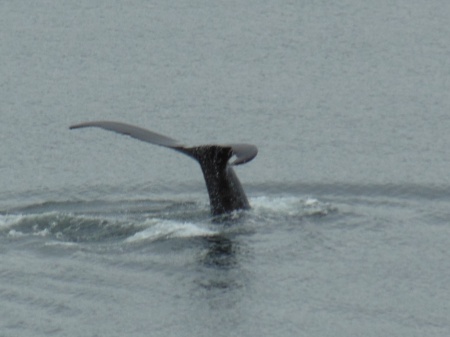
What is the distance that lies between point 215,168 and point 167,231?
95cm

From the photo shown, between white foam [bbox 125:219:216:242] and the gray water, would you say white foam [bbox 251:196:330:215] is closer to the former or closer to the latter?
the gray water

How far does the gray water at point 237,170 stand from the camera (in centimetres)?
1614

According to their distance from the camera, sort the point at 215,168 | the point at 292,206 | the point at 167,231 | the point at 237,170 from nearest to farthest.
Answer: the point at 167,231 < the point at 215,168 < the point at 292,206 < the point at 237,170

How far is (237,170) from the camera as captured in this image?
22.2 metres

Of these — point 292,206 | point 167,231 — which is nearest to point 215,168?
point 167,231

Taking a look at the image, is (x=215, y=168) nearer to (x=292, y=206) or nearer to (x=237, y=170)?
(x=292, y=206)

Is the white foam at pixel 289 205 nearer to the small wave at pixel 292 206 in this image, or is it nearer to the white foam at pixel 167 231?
the small wave at pixel 292 206

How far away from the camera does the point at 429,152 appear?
23016 mm

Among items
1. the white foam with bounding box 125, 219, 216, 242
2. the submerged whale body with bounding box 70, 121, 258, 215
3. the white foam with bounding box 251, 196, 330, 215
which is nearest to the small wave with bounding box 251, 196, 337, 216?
the white foam with bounding box 251, 196, 330, 215

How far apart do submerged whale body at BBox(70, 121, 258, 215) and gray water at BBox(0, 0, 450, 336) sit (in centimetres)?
21

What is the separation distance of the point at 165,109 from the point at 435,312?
11.4 m

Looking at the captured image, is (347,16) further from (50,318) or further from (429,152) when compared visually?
(50,318)

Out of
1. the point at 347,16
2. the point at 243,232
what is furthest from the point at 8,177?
the point at 347,16

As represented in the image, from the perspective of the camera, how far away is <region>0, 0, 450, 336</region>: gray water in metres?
16.1
